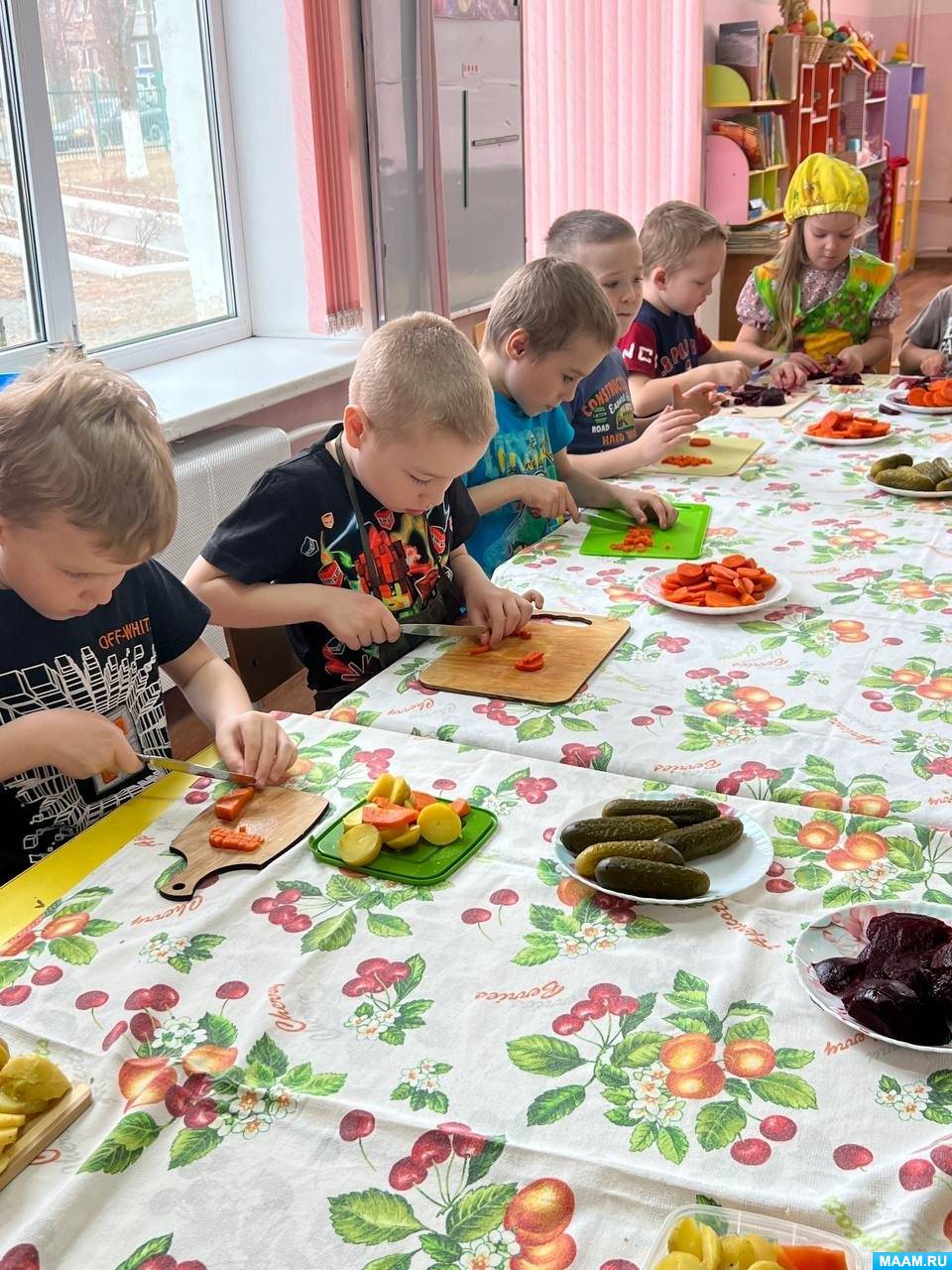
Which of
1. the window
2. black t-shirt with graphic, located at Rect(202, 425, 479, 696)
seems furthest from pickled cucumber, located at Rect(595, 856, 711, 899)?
the window

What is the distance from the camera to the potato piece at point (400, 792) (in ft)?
3.80

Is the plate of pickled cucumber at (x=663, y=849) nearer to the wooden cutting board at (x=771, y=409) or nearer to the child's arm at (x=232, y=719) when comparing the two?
the child's arm at (x=232, y=719)

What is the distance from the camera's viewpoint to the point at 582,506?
2.27 metres

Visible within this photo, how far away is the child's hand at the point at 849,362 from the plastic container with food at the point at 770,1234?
2743mm

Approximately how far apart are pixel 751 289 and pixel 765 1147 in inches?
126

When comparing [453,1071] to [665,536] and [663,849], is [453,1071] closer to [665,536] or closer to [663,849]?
[663,849]

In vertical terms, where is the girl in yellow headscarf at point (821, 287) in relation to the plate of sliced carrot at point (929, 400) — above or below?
above

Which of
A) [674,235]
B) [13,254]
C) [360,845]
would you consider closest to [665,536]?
[360,845]

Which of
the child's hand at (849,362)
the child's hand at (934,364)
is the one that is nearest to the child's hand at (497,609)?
the child's hand at (849,362)

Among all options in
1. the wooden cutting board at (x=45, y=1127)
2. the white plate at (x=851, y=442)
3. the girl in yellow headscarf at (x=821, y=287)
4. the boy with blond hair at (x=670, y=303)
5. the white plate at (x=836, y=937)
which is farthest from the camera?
the girl in yellow headscarf at (x=821, y=287)

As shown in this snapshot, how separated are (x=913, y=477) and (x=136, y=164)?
2408 millimetres

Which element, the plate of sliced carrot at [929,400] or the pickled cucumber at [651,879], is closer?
the pickled cucumber at [651,879]

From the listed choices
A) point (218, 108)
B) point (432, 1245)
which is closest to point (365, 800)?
point (432, 1245)

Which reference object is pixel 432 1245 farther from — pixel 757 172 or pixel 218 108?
pixel 757 172
